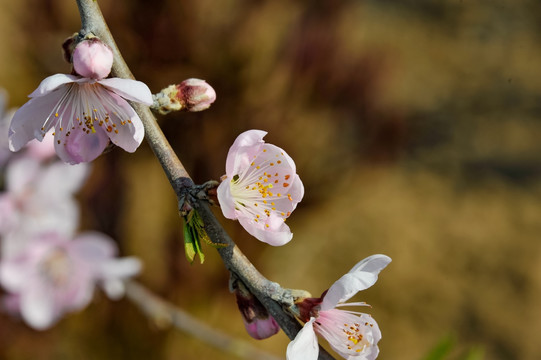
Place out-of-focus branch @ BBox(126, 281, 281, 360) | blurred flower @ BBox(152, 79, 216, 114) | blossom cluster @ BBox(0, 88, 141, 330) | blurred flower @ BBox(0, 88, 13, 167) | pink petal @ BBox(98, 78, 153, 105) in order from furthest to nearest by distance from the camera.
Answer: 1. out-of-focus branch @ BBox(126, 281, 281, 360)
2. blossom cluster @ BBox(0, 88, 141, 330)
3. blurred flower @ BBox(0, 88, 13, 167)
4. blurred flower @ BBox(152, 79, 216, 114)
5. pink petal @ BBox(98, 78, 153, 105)

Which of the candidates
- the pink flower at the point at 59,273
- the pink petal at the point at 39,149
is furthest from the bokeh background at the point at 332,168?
the pink petal at the point at 39,149

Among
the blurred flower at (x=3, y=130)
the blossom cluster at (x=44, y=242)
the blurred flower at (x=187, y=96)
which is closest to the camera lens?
the blurred flower at (x=187, y=96)

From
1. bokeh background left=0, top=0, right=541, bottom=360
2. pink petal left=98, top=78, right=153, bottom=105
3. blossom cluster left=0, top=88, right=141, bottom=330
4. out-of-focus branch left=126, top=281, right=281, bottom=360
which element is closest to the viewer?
pink petal left=98, top=78, right=153, bottom=105

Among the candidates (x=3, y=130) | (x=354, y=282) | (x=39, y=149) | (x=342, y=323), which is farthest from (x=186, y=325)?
(x=354, y=282)

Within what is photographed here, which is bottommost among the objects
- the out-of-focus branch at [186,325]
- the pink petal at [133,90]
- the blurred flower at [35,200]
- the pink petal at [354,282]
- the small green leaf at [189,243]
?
the out-of-focus branch at [186,325]

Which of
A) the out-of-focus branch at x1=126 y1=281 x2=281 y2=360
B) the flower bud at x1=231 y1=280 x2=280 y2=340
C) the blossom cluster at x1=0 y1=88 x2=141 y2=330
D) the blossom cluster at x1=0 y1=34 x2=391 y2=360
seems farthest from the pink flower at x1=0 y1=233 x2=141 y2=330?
the flower bud at x1=231 y1=280 x2=280 y2=340

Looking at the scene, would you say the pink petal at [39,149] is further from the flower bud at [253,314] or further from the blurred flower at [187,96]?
the flower bud at [253,314]

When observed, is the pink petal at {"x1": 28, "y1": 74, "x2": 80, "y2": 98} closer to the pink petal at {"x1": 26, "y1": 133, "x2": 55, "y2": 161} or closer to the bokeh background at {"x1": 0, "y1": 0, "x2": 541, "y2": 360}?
the pink petal at {"x1": 26, "y1": 133, "x2": 55, "y2": 161}
